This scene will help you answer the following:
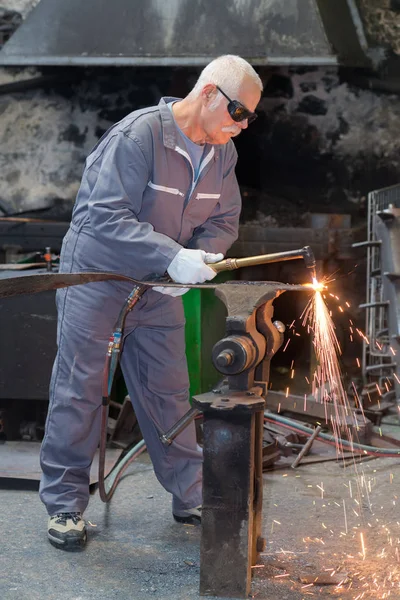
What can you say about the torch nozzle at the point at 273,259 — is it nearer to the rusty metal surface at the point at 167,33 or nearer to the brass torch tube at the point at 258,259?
the brass torch tube at the point at 258,259

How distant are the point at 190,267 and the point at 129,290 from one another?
1.46 ft

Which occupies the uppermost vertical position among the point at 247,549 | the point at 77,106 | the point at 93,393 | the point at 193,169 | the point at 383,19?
the point at 383,19

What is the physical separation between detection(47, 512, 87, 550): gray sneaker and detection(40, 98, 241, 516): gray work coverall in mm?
36

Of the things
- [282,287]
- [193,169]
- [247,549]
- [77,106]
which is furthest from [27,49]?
[247,549]

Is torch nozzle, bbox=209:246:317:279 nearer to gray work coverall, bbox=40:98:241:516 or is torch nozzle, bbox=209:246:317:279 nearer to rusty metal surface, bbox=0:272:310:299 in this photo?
rusty metal surface, bbox=0:272:310:299

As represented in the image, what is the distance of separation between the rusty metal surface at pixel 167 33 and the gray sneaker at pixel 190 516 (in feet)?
13.0

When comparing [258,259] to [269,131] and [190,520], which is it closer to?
[190,520]

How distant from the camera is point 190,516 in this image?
331 centimetres

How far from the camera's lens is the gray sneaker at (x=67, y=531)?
301 centimetres

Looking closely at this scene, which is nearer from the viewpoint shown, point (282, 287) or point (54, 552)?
point (282, 287)

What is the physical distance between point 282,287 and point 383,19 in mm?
5046

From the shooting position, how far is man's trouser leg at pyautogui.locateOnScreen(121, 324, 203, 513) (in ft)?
10.7

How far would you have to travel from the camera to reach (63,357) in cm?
312

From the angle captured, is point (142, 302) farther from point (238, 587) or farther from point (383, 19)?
point (383, 19)
